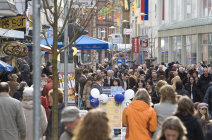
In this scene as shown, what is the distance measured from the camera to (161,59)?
171ft

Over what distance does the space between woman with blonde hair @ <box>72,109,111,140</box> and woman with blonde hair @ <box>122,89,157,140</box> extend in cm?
381

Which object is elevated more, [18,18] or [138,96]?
[18,18]

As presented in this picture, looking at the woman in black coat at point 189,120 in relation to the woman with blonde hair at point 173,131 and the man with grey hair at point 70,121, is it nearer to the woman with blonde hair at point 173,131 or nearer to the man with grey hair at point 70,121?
the woman with blonde hair at point 173,131

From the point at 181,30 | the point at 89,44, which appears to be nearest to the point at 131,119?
the point at 89,44

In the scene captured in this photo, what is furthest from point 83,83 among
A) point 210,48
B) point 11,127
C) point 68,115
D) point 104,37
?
point 104,37

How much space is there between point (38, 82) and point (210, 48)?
34.1 metres

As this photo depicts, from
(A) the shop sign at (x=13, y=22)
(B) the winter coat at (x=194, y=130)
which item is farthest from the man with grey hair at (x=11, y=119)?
(A) the shop sign at (x=13, y=22)

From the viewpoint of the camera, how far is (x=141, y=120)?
8.84 m

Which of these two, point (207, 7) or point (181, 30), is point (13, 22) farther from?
point (181, 30)

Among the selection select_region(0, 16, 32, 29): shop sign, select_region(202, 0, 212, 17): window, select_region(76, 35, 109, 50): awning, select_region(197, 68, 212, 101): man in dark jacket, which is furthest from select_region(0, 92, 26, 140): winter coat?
select_region(202, 0, 212, 17): window

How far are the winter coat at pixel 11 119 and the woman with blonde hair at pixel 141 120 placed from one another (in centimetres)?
173

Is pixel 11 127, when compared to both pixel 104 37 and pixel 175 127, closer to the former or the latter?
pixel 175 127

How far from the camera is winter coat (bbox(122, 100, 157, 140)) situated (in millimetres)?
8828

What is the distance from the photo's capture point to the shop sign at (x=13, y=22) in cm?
2217
